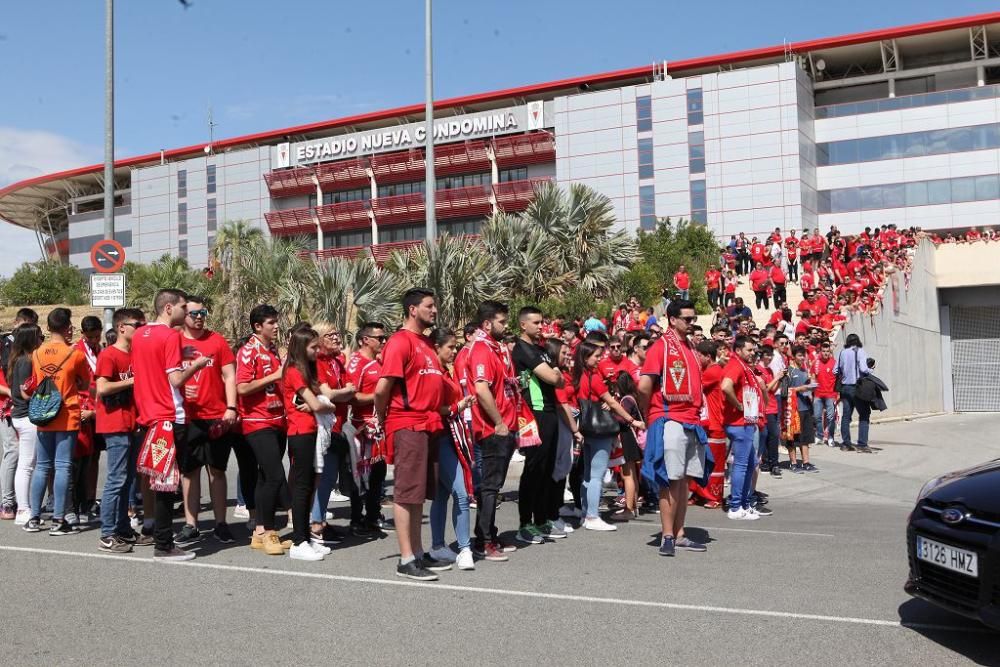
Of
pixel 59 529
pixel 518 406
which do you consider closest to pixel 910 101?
pixel 518 406

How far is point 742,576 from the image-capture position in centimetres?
640

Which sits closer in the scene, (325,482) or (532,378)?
(325,482)

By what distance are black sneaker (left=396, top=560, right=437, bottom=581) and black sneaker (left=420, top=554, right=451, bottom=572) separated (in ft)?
0.62

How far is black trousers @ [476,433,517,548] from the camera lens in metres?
7.23

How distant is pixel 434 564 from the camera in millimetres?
6801

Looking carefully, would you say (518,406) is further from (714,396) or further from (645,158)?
(645,158)

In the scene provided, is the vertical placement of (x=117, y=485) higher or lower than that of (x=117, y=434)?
lower

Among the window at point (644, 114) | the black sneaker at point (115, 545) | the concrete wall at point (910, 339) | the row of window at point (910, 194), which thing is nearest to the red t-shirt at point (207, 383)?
the black sneaker at point (115, 545)

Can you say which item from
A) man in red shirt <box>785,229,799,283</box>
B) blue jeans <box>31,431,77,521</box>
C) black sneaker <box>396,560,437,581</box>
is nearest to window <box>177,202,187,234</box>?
man in red shirt <box>785,229,799,283</box>

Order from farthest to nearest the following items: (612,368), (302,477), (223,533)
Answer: (612,368) → (223,533) → (302,477)

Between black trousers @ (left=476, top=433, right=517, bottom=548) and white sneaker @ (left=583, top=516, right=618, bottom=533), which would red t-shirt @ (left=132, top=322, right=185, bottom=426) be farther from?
white sneaker @ (left=583, top=516, right=618, bottom=533)

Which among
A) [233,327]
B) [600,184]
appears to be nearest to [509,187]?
[600,184]

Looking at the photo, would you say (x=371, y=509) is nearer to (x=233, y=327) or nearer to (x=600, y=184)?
(x=233, y=327)

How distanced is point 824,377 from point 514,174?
40992mm
